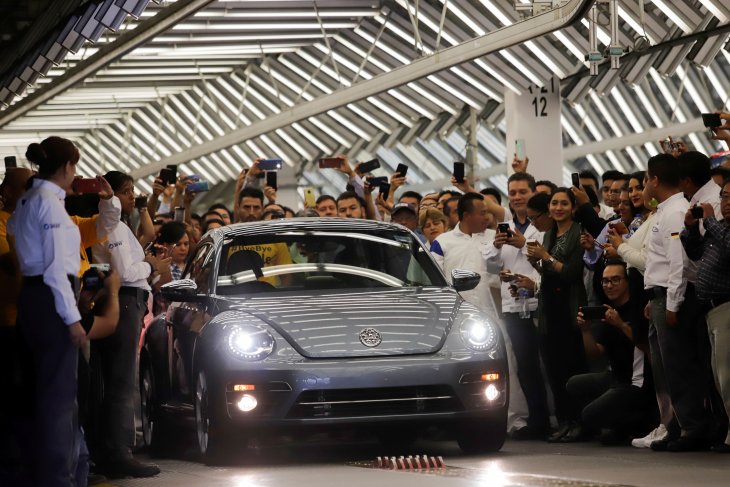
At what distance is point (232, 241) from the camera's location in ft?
35.3

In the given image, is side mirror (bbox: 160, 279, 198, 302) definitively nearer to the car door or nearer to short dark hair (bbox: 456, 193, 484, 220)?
the car door

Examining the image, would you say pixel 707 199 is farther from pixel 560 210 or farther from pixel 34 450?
pixel 34 450

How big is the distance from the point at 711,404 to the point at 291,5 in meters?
16.7

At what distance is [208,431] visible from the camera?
32.0 ft

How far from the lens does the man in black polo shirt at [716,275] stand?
9562 millimetres

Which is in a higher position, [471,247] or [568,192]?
[568,192]

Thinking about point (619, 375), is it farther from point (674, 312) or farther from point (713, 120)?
point (713, 120)

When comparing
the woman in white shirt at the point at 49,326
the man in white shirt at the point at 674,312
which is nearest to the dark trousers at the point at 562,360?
the man in white shirt at the point at 674,312

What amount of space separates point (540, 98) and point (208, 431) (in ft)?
55.3

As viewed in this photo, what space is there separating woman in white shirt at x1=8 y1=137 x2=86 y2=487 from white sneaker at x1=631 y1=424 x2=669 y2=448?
4.62m

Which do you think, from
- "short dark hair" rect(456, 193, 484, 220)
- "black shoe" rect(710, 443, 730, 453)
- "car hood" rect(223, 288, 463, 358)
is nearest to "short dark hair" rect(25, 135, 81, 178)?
"car hood" rect(223, 288, 463, 358)

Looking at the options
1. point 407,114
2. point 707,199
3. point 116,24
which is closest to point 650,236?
point 707,199

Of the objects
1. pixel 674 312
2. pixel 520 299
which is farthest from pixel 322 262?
pixel 674 312

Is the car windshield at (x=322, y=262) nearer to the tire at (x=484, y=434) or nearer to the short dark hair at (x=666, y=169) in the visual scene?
the tire at (x=484, y=434)
